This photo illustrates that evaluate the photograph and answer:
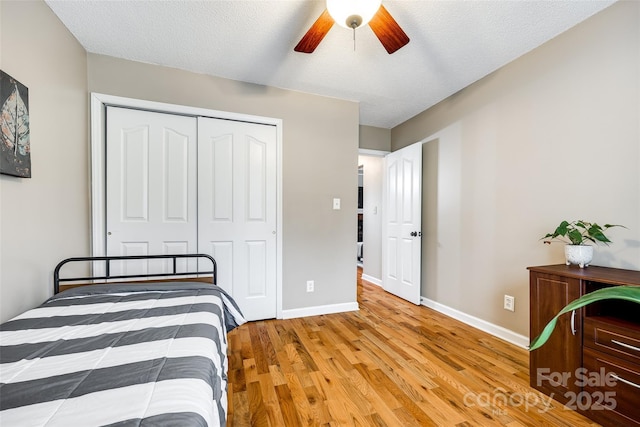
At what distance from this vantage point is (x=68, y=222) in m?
1.90

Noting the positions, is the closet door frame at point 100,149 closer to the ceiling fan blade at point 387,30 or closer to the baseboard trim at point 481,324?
the ceiling fan blade at point 387,30

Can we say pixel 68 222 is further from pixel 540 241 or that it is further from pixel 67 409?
pixel 540 241

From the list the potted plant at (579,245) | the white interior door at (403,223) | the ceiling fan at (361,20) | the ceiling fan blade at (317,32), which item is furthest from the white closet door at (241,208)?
the potted plant at (579,245)

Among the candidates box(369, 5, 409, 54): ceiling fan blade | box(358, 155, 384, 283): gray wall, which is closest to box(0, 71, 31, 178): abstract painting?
box(369, 5, 409, 54): ceiling fan blade

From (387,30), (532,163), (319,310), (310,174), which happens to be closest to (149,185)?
(310,174)

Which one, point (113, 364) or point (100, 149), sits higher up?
point (100, 149)

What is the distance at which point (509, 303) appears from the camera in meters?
2.31

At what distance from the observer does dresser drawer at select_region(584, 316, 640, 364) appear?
1292 mm

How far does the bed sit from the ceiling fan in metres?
1.70

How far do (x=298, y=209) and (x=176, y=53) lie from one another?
169 centimetres

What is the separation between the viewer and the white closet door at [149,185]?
7.49 ft

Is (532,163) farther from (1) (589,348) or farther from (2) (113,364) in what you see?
(2) (113,364)

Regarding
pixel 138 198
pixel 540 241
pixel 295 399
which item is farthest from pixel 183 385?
pixel 540 241

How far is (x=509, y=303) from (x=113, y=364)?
2.71m
